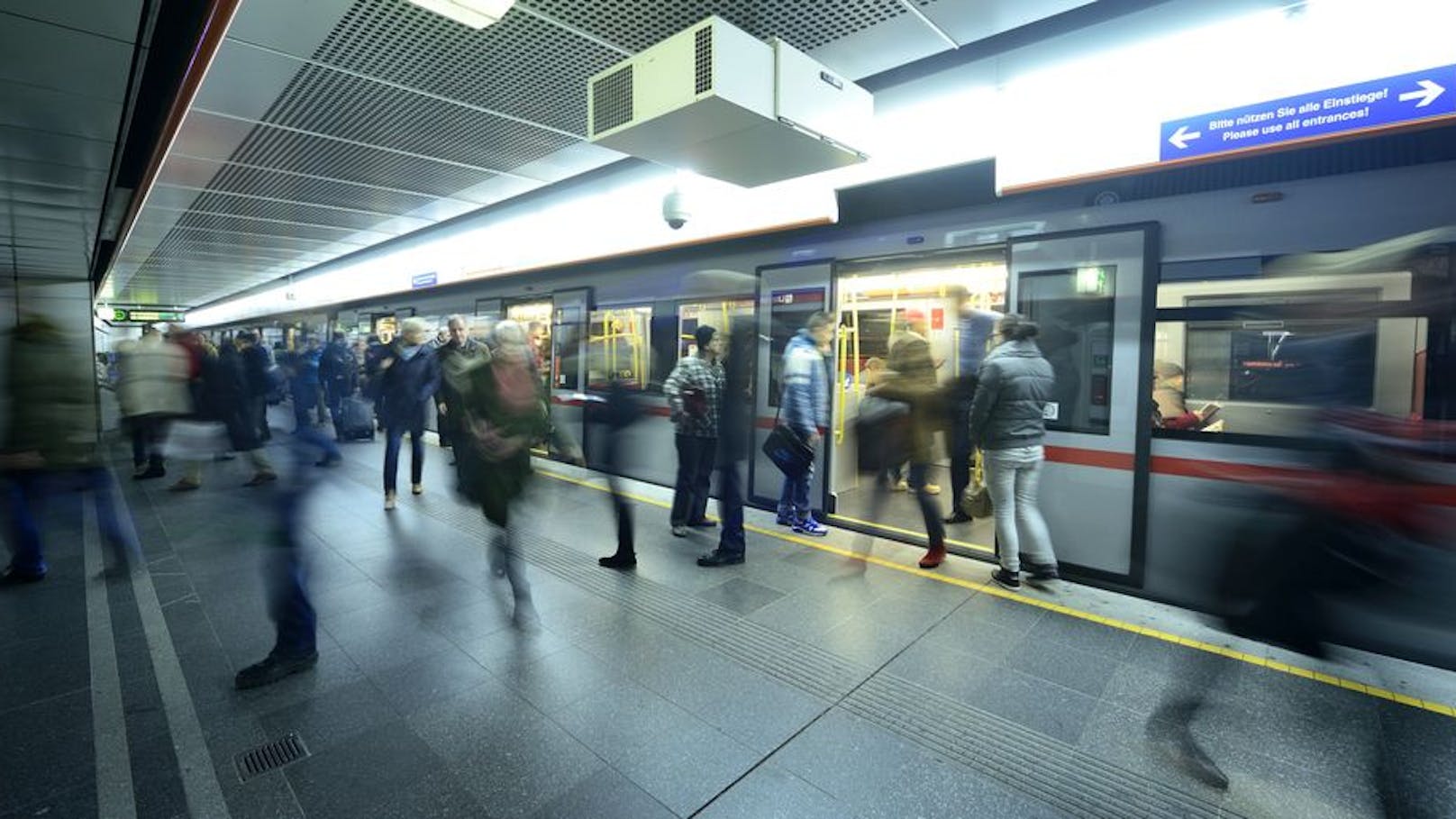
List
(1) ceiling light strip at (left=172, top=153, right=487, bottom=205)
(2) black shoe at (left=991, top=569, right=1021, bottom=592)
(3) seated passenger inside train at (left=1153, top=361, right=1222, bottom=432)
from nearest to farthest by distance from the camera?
(3) seated passenger inside train at (left=1153, top=361, right=1222, bottom=432) → (2) black shoe at (left=991, top=569, right=1021, bottom=592) → (1) ceiling light strip at (left=172, top=153, right=487, bottom=205)

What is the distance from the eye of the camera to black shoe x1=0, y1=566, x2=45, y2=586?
394 cm

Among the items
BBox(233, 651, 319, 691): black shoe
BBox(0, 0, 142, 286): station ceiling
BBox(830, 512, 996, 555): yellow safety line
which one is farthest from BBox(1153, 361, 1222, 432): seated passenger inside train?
BBox(0, 0, 142, 286): station ceiling

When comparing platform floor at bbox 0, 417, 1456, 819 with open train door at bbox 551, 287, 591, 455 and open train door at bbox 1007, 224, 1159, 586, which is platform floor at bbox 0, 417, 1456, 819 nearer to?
open train door at bbox 1007, 224, 1159, 586

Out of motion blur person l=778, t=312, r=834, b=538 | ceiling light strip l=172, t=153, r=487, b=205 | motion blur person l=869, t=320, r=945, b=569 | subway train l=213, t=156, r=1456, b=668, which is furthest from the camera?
ceiling light strip l=172, t=153, r=487, b=205

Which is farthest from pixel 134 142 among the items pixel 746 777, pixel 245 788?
pixel 746 777

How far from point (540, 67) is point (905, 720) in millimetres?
3939

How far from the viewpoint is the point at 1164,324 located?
351 cm

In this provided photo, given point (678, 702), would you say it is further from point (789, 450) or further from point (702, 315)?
point (702, 315)

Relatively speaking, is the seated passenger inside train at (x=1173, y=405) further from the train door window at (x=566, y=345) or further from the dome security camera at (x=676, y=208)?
the train door window at (x=566, y=345)

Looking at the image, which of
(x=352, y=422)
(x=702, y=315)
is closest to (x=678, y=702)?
(x=702, y=315)

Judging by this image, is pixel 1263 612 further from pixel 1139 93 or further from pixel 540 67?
pixel 540 67

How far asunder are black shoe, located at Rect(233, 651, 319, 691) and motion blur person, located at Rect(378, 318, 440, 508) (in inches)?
115

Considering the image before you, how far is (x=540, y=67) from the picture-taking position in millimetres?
3682

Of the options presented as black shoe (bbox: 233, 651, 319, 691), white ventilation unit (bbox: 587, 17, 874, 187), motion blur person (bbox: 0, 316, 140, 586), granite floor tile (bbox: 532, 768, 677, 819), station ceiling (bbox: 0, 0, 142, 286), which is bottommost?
granite floor tile (bbox: 532, 768, 677, 819)
